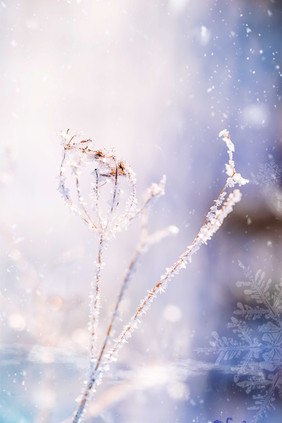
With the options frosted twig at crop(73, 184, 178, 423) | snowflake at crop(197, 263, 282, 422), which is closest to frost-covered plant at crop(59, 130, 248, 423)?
frosted twig at crop(73, 184, 178, 423)

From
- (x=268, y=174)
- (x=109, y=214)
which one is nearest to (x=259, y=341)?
(x=268, y=174)

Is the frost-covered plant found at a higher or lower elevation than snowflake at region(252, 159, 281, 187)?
lower

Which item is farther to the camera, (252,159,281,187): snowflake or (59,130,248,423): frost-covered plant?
(252,159,281,187): snowflake

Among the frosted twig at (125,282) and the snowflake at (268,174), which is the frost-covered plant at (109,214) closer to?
the frosted twig at (125,282)

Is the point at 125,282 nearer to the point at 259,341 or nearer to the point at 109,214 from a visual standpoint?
the point at 109,214

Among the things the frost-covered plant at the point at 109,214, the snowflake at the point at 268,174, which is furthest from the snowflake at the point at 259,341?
the frost-covered plant at the point at 109,214

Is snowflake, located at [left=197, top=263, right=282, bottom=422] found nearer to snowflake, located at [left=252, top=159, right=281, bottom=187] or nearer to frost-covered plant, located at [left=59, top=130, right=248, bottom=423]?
snowflake, located at [left=252, top=159, right=281, bottom=187]

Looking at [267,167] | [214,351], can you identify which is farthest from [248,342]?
[267,167]

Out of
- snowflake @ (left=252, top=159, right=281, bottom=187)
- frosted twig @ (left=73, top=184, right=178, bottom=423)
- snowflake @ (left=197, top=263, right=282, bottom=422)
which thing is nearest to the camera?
frosted twig @ (left=73, top=184, right=178, bottom=423)

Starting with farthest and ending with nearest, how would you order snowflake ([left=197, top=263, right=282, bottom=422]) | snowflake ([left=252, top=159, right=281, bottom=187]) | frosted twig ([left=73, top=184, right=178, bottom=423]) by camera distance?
snowflake ([left=252, top=159, right=281, bottom=187]) < snowflake ([left=197, top=263, right=282, bottom=422]) < frosted twig ([left=73, top=184, right=178, bottom=423])
